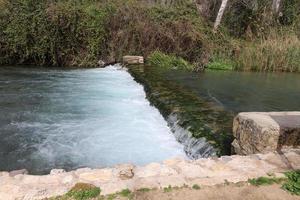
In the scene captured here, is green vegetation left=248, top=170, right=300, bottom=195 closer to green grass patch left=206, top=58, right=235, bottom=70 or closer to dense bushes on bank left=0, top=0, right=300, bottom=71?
dense bushes on bank left=0, top=0, right=300, bottom=71

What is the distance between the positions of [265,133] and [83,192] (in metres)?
2.19

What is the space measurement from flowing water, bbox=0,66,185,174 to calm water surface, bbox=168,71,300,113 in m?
1.47

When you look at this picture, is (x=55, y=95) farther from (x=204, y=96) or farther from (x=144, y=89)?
(x=204, y=96)

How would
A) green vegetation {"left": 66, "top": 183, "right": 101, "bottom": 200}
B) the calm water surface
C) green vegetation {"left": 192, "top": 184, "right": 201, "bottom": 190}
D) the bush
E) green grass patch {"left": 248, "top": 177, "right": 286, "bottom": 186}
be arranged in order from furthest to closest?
the bush, the calm water surface, green grass patch {"left": 248, "top": 177, "right": 286, "bottom": 186}, green vegetation {"left": 192, "top": 184, "right": 201, "bottom": 190}, green vegetation {"left": 66, "top": 183, "right": 101, "bottom": 200}

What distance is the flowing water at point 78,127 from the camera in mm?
5391

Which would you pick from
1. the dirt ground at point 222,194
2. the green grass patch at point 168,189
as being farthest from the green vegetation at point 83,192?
the green grass patch at point 168,189

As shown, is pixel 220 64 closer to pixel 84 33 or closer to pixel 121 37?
pixel 121 37

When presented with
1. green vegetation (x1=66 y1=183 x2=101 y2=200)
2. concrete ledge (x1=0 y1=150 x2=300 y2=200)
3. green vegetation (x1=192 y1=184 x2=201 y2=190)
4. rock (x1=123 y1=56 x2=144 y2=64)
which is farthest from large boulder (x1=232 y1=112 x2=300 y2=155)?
rock (x1=123 y1=56 x2=144 y2=64)

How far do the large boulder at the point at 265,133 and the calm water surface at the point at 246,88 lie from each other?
8.04 feet

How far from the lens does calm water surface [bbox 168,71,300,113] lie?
7946mm

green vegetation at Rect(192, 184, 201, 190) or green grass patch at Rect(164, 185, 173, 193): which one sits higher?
green vegetation at Rect(192, 184, 201, 190)

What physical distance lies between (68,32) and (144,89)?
606 centimetres

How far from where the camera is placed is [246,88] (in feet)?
32.6

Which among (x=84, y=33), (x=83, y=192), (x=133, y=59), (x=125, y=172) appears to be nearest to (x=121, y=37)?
(x=84, y=33)
